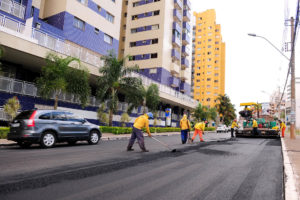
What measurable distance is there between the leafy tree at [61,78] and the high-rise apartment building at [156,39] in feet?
66.8

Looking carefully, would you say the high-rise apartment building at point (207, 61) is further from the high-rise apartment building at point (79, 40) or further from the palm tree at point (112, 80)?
the palm tree at point (112, 80)

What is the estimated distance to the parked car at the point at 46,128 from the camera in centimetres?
922

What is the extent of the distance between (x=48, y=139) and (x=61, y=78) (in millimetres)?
5583

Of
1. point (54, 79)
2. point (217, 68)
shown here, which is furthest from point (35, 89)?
point (217, 68)

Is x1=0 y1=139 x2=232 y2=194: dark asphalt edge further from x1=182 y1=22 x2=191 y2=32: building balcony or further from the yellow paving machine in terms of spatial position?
x1=182 y1=22 x2=191 y2=32: building balcony

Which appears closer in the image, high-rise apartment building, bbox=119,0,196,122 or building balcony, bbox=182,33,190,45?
high-rise apartment building, bbox=119,0,196,122

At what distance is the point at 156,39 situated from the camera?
3834 centimetres

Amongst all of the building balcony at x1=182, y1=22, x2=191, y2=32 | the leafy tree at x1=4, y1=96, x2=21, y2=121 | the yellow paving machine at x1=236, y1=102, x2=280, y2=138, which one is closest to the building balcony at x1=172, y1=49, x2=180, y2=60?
the building balcony at x1=182, y1=22, x2=191, y2=32

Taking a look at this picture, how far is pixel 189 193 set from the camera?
3953mm

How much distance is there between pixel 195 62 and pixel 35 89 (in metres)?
75.6

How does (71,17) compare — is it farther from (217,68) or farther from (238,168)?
(217,68)

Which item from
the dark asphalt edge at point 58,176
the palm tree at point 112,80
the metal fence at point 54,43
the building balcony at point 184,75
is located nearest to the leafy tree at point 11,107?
the metal fence at point 54,43

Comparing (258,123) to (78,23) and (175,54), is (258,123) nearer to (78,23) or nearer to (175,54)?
(78,23)

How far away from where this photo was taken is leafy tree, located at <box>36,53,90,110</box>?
1426 cm
